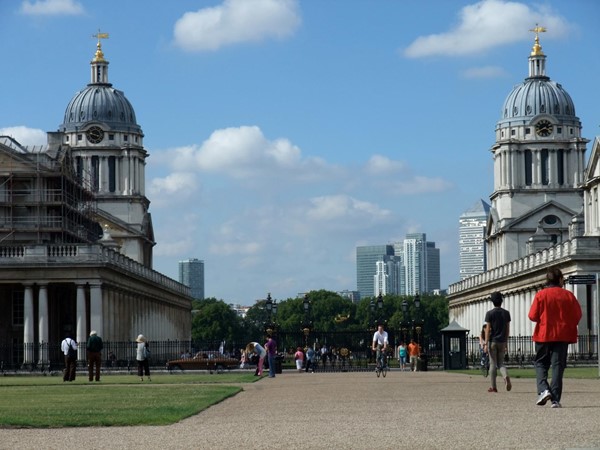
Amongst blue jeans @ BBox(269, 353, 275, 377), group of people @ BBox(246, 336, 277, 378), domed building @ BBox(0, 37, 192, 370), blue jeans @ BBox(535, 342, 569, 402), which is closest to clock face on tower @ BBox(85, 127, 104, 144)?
domed building @ BBox(0, 37, 192, 370)

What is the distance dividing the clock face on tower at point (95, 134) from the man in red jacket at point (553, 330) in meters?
129

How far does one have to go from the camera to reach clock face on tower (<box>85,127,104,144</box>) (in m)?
154

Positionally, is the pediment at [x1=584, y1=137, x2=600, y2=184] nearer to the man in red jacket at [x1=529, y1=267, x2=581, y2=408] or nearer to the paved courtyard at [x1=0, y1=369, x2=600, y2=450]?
the paved courtyard at [x1=0, y1=369, x2=600, y2=450]

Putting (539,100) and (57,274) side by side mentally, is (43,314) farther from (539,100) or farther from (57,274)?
(539,100)

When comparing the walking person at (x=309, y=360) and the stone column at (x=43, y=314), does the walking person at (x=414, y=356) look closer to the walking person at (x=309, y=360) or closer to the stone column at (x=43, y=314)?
the walking person at (x=309, y=360)

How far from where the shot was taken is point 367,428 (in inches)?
900

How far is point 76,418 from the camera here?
2650 centimetres

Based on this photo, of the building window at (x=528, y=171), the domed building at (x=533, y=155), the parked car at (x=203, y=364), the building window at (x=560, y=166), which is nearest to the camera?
the parked car at (x=203, y=364)

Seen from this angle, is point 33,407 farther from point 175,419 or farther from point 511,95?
point 511,95

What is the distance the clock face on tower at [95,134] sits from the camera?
15375 centimetres

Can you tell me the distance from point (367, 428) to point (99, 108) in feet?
443

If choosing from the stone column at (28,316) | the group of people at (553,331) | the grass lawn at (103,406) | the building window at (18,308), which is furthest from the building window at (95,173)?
the group of people at (553,331)

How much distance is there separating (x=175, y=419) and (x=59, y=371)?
51.4 m

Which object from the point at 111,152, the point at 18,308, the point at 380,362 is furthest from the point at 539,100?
the point at 380,362
